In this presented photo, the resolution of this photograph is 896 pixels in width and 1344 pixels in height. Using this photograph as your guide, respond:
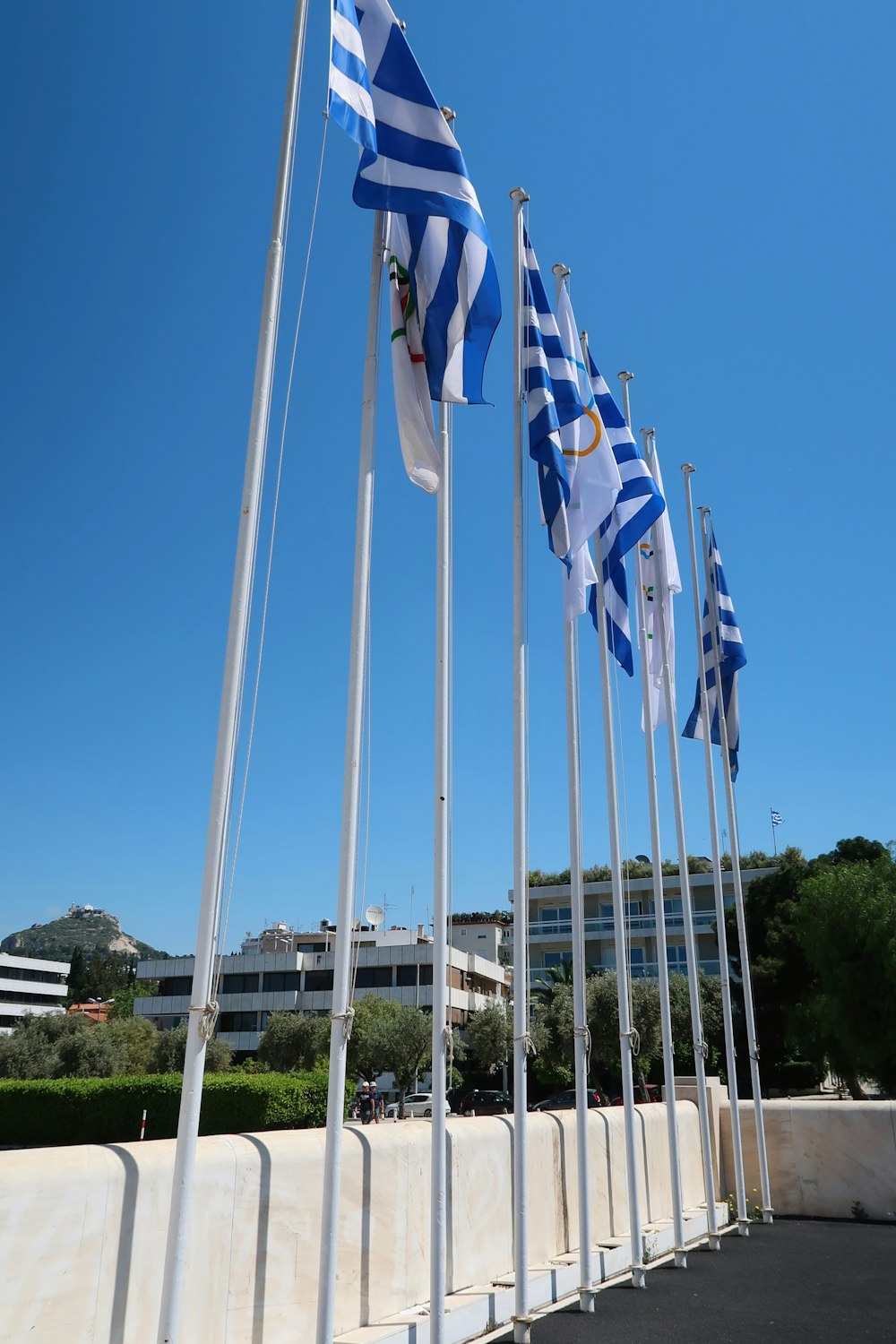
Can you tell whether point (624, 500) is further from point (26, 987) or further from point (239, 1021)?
point (26, 987)

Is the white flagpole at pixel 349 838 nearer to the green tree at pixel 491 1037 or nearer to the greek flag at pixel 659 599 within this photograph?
the greek flag at pixel 659 599

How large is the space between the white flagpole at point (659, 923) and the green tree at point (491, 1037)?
44.0m

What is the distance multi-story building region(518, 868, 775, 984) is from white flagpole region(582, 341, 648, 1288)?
50.3 meters

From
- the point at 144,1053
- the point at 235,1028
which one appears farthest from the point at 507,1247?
the point at 235,1028

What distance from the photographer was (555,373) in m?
10.8

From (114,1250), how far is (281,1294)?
1.58 m

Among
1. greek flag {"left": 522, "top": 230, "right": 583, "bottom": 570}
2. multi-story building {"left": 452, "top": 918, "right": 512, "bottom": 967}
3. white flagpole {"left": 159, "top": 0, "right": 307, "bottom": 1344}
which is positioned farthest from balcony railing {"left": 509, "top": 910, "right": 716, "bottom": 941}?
white flagpole {"left": 159, "top": 0, "right": 307, "bottom": 1344}

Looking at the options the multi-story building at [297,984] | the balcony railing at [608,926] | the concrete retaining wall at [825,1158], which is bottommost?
the concrete retaining wall at [825,1158]

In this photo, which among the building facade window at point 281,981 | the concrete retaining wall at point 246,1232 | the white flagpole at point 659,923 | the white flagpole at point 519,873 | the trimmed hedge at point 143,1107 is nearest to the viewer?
the concrete retaining wall at point 246,1232

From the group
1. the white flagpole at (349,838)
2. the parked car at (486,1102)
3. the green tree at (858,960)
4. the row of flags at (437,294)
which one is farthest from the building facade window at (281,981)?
the white flagpole at (349,838)

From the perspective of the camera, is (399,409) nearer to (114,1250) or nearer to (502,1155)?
(114,1250)

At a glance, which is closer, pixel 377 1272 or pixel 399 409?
pixel 377 1272

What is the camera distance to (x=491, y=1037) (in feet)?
180

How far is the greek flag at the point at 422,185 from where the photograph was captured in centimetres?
715
